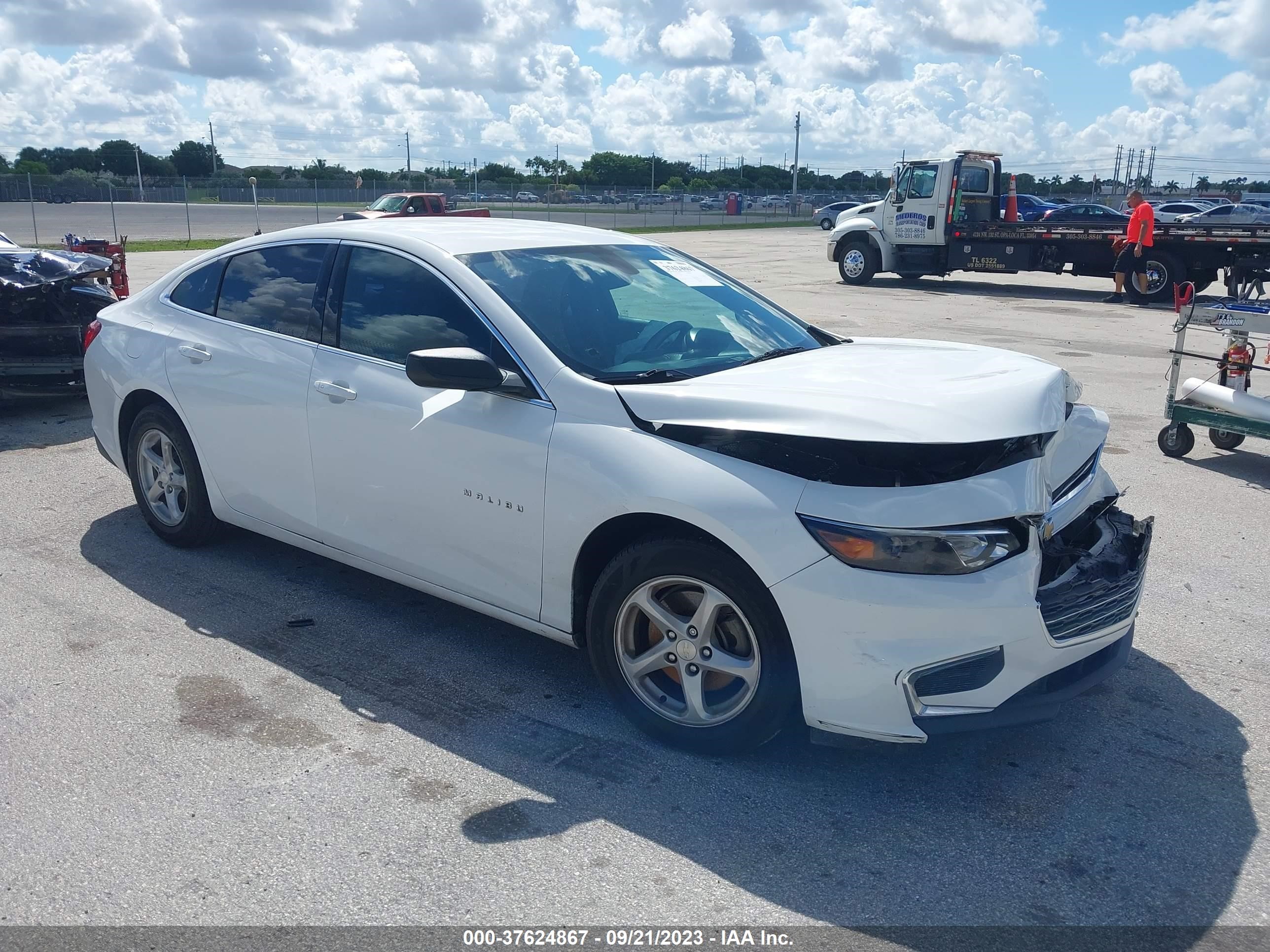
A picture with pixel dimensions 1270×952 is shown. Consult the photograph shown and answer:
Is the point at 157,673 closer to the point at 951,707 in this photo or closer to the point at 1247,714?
the point at 951,707

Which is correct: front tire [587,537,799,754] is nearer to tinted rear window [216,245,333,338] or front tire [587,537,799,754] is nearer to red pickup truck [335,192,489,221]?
tinted rear window [216,245,333,338]

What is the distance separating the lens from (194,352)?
5.00 m

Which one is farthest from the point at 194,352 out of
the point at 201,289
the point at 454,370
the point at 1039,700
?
the point at 1039,700

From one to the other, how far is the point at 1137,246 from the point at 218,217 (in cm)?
4204

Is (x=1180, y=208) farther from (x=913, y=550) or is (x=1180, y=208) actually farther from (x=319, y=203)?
(x=913, y=550)

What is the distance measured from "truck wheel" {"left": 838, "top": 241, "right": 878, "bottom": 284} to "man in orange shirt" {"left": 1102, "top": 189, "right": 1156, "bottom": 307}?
4859mm

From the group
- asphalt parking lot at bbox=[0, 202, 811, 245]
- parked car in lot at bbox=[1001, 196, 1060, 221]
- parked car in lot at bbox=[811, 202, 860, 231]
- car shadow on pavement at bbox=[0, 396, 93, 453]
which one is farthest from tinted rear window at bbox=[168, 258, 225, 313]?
parked car in lot at bbox=[811, 202, 860, 231]

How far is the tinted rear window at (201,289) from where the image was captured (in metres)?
5.14

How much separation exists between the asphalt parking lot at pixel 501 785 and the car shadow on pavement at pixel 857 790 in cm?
1

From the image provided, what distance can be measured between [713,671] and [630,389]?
964 millimetres

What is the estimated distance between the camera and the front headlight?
309 cm

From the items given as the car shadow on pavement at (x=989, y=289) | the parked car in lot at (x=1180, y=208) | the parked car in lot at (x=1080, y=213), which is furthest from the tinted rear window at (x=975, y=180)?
the parked car in lot at (x=1180, y=208)

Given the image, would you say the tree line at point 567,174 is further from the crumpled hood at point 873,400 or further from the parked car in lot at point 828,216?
the crumpled hood at point 873,400

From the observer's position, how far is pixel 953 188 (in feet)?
73.2
